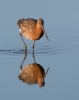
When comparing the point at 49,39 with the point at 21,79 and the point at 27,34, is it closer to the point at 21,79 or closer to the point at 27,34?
the point at 27,34

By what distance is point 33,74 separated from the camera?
11.0 metres

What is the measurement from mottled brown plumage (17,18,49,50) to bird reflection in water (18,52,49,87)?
192cm

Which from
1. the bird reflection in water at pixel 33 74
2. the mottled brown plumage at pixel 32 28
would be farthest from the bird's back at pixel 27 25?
the bird reflection in water at pixel 33 74

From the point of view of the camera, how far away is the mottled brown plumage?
13414 mm

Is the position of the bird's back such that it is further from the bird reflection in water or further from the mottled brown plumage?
the bird reflection in water

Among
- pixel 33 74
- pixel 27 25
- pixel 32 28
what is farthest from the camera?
pixel 27 25

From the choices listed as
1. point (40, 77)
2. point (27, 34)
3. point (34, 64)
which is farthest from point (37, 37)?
point (40, 77)

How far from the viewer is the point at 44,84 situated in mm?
10336

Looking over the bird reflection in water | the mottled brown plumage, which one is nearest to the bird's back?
the mottled brown plumage

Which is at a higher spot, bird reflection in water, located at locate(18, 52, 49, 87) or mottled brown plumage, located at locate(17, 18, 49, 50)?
mottled brown plumage, located at locate(17, 18, 49, 50)

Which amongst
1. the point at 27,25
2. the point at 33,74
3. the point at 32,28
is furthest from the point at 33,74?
the point at 27,25

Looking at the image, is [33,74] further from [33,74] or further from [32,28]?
[32,28]

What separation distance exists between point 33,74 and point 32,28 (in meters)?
2.96

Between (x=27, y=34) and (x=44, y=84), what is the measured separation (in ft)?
12.0
